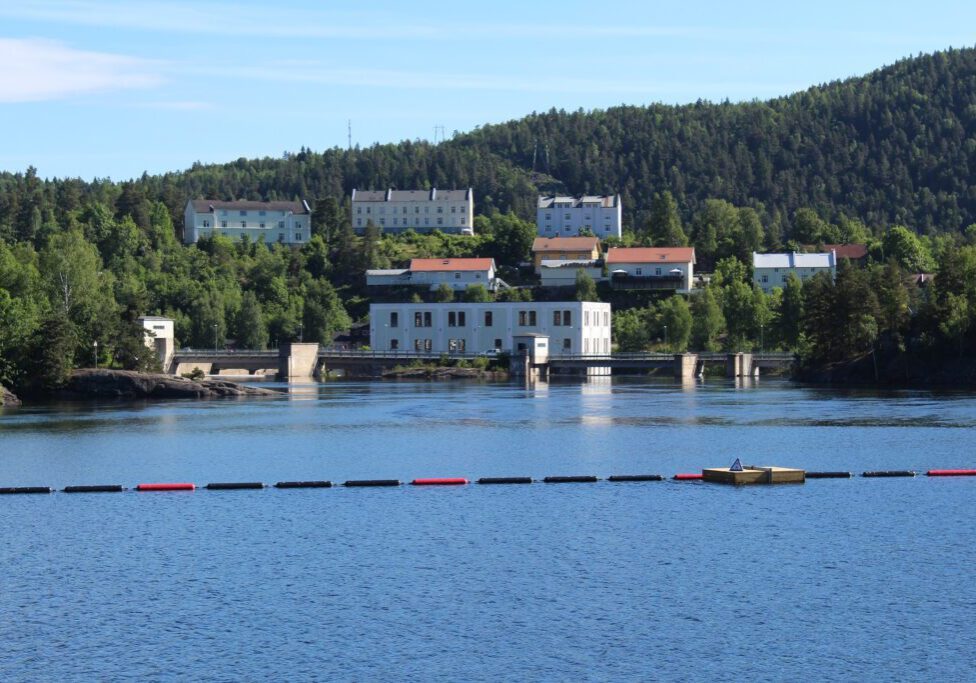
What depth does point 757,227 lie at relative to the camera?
627 ft

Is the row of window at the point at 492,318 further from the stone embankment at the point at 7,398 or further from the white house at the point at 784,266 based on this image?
the stone embankment at the point at 7,398

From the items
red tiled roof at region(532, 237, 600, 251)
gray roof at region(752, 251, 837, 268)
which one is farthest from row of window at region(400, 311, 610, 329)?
gray roof at region(752, 251, 837, 268)

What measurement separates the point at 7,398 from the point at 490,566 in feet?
225

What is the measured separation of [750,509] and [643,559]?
892cm

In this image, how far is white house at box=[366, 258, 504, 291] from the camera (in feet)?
572

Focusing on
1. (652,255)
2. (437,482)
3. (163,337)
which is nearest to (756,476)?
(437,482)

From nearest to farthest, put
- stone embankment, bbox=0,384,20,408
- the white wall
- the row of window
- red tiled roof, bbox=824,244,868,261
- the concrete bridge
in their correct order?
stone embankment, bbox=0,384,20,408
the concrete bridge
the row of window
the white wall
red tiled roof, bbox=824,244,868,261

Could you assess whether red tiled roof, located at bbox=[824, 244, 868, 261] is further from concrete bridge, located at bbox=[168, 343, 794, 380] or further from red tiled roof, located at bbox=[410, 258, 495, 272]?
concrete bridge, located at bbox=[168, 343, 794, 380]

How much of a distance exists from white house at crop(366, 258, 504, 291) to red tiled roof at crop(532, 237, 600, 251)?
10649mm

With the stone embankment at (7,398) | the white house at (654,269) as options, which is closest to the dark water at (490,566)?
the stone embankment at (7,398)

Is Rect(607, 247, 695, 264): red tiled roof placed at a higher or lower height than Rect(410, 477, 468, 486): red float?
higher

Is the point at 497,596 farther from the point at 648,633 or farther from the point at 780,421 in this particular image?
the point at 780,421

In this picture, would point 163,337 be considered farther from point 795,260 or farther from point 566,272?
point 795,260

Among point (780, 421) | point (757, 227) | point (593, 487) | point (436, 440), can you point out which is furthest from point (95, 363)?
point (757, 227)
